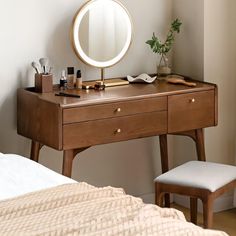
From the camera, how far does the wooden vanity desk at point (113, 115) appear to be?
3.18m

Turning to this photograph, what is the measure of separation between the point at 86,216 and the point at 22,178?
0.56 meters

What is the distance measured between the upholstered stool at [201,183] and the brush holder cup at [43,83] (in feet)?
2.39

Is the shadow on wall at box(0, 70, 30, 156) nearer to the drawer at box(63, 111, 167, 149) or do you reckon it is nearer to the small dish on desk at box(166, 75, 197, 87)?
the drawer at box(63, 111, 167, 149)

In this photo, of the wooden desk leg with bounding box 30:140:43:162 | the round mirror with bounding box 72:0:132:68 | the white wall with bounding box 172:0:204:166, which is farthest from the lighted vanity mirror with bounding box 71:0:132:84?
the wooden desk leg with bounding box 30:140:43:162

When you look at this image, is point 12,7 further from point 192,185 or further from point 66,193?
point 66,193

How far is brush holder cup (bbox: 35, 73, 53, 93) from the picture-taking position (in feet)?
11.1

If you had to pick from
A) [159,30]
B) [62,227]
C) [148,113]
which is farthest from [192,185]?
[62,227]

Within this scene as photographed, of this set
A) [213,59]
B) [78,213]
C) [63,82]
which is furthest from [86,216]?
[213,59]

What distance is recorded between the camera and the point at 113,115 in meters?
3.30

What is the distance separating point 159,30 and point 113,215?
7.14 feet

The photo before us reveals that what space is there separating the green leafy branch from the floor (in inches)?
40.1

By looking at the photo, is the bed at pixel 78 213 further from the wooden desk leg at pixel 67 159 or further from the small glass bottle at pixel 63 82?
the small glass bottle at pixel 63 82

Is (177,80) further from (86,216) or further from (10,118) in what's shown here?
(86,216)

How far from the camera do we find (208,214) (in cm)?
325
